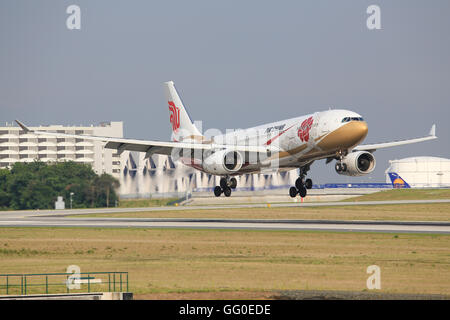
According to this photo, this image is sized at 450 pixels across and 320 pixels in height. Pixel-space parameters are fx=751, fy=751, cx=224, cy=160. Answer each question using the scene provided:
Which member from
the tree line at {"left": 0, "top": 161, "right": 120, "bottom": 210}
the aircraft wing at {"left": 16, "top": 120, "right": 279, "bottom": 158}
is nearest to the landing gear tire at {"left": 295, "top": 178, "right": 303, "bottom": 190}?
the aircraft wing at {"left": 16, "top": 120, "right": 279, "bottom": 158}

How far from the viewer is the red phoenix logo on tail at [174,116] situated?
91.2 meters

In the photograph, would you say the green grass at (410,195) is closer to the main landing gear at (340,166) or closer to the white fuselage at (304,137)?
the white fuselage at (304,137)

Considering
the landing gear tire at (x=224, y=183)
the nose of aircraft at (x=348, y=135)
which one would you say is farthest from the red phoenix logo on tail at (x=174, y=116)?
the nose of aircraft at (x=348, y=135)

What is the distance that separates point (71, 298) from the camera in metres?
47.5

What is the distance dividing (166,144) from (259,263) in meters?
16.9

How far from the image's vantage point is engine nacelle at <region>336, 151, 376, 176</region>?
6869 centimetres

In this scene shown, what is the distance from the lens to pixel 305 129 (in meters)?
66.7

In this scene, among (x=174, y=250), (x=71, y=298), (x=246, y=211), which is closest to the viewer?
(x=71, y=298)

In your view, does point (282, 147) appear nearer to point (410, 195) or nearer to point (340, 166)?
point (340, 166)

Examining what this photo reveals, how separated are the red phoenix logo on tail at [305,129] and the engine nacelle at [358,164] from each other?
4496mm

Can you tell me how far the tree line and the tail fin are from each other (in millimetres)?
63100

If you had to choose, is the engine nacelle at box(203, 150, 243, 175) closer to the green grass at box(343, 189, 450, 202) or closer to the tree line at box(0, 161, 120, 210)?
the tree line at box(0, 161, 120, 210)
